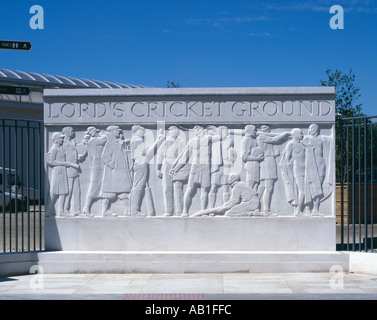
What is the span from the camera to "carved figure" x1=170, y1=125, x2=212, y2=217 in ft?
33.0

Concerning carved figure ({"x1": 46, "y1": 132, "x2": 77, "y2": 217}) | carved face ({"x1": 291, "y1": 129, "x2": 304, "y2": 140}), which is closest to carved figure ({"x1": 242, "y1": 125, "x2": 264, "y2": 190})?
carved face ({"x1": 291, "y1": 129, "x2": 304, "y2": 140})

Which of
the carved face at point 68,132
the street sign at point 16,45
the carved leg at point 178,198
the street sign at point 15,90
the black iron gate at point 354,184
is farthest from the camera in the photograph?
the carved face at point 68,132

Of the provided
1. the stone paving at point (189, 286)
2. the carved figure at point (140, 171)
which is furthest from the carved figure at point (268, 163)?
the carved figure at point (140, 171)

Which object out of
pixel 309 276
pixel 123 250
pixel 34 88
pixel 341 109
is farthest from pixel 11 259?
pixel 34 88

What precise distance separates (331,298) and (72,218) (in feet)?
16.0

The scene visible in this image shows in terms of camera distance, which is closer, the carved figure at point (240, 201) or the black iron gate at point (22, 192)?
the black iron gate at point (22, 192)

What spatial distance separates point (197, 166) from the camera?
10.1m

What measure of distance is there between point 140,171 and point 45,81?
21.4m

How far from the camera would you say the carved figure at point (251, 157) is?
1002cm

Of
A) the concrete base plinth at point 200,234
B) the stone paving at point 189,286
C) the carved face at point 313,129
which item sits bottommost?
the stone paving at point 189,286

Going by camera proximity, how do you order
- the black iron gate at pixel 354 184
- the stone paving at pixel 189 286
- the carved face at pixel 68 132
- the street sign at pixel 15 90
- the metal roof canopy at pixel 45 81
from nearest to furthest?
the stone paving at pixel 189 286, the street sign at pixel 15 90, the black iron gate at pixel 354 184, the carved face at pixel 68 132, the metal roof canopy at pixel 45 81

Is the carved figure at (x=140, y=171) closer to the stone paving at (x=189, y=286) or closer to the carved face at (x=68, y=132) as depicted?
the carved face at (x=68, y=132)

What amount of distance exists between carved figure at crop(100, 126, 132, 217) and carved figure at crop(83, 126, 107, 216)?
0.23 feet

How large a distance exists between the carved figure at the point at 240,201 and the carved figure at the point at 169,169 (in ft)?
2.01
